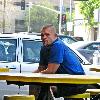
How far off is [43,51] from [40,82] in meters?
1.10

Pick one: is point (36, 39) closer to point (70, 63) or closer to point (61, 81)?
point (70, 63)

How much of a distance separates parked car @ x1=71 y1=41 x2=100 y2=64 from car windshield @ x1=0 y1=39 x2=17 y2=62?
423 inches

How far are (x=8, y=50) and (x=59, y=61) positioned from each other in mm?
3647

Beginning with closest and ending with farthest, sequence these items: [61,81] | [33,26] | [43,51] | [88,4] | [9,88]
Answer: [61,81]
[43,51]
[9,88]
[88,4]
[33,26]

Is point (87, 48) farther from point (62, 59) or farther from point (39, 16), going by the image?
point (39, 16)

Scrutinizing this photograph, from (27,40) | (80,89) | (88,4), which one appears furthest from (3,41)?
(88,4)

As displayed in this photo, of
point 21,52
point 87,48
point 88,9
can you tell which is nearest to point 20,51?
point 21,52

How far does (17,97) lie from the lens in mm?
6672

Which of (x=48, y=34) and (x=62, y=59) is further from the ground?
(x=48, y=34)

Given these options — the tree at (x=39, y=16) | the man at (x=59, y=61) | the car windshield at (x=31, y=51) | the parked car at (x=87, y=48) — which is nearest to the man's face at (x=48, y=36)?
the man at (x=59, y=61)

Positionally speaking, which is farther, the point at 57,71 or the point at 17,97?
the point at 57,71

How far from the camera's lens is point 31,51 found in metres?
10.7

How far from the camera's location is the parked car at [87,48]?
861 inches

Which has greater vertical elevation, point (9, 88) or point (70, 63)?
point (70, 63)
